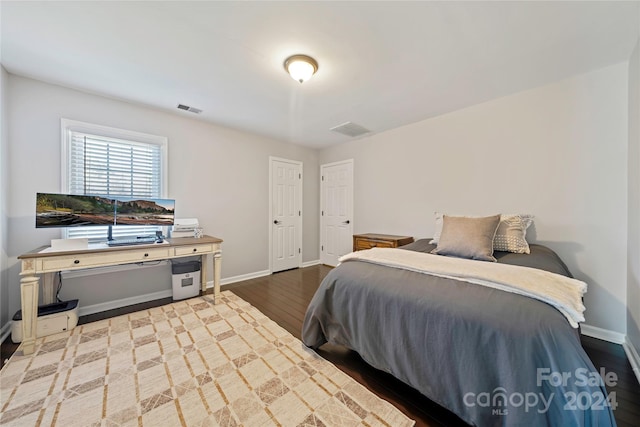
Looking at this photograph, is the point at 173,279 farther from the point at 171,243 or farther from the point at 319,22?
the point at 319,22

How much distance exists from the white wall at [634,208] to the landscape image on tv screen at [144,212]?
4301 mm

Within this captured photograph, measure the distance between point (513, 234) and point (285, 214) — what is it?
3343mm

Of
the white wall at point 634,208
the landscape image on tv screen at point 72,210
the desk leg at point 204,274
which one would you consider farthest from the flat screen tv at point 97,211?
the white wall at point 634,208

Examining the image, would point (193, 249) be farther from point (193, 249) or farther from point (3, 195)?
point (3, 195)

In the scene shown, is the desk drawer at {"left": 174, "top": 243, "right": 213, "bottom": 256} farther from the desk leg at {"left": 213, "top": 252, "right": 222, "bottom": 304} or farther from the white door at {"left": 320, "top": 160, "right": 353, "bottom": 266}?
the white door at {"left": 320, "top": 160, "right": 353, "bottom": 266}

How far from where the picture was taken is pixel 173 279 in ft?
9.62

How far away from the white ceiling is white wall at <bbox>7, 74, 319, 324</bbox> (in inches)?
9.9

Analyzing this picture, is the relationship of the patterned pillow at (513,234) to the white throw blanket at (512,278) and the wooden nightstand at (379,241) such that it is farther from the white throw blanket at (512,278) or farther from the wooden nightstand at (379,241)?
the wooden nightstand at (379,241)

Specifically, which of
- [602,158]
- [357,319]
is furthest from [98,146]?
[602,158]

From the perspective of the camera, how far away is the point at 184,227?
299 centimetres

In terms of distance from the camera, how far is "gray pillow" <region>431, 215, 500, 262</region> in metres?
2.04

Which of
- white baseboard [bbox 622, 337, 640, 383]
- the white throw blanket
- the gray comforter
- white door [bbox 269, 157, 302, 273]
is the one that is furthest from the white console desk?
white baseboard [bbox 622, 337, 640, 383]

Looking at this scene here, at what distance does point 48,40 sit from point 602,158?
15.7 feet

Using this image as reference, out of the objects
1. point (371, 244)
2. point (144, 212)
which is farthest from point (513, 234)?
point (144, 212)
